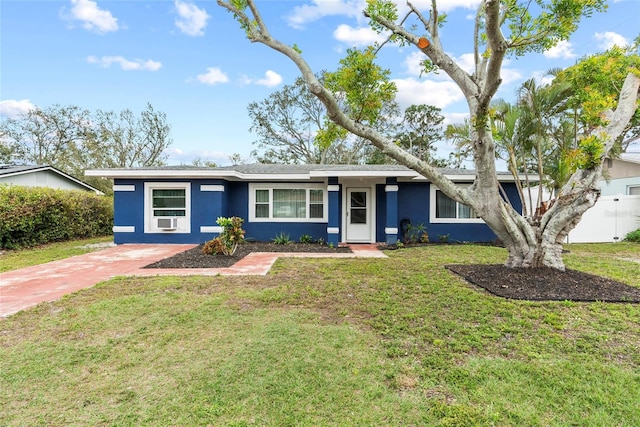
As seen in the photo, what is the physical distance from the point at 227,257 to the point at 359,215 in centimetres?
529

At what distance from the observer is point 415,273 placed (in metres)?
6.55

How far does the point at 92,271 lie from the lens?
6895 millimetres

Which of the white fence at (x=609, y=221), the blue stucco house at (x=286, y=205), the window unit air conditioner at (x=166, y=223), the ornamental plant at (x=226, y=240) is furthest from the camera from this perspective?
the white fence at (x=609, y=221)

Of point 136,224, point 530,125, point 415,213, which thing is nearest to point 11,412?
point 530,125

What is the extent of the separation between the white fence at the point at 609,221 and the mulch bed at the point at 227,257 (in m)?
9.41

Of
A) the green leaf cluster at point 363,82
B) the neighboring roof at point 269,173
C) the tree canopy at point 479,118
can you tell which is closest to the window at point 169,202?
the neighboring roof at point 269,173

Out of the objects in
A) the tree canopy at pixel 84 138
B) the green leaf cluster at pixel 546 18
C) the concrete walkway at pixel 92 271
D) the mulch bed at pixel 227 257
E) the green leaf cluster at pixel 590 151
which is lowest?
the concrete walkway at pixel 92 271

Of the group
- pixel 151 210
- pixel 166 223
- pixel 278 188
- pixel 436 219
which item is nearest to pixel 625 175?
pixel 436 219

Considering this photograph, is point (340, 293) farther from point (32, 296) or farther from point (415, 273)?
point (32, 296)

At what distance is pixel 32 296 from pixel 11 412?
143 inches

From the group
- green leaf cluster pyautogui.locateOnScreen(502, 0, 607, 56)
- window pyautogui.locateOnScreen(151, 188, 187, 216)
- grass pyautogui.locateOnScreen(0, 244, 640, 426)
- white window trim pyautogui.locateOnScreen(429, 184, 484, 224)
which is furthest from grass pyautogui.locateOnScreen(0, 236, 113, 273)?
white window trim pyautogui.locateOnScreen(429, 184, 484, 224)

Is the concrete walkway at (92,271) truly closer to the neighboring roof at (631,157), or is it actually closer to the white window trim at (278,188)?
the white window trim at (278,188)

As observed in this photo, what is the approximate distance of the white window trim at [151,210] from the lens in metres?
11.3

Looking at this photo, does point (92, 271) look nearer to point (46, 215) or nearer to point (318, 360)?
point (318, 360)
